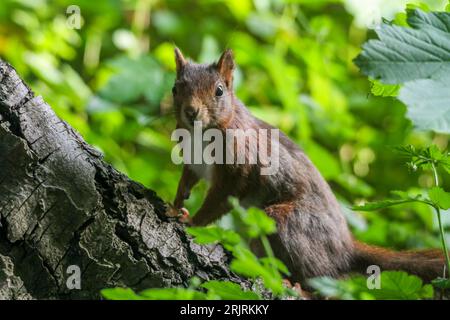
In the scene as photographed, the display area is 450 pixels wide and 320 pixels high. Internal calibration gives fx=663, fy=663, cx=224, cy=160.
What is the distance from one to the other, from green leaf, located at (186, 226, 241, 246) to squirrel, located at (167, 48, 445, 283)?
112cm

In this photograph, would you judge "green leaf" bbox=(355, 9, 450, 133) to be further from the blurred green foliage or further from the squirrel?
the blurred green foliage

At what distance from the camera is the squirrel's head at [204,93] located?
7.77ft

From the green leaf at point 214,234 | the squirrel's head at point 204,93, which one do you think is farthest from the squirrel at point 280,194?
the green leaf at point 214,234

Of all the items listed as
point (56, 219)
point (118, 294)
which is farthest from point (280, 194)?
point (118, 294)

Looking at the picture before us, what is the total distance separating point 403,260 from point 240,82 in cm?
160

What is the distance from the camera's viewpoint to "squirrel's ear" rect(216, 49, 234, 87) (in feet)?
8.15

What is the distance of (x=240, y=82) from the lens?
3525mm

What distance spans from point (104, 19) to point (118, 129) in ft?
3.19

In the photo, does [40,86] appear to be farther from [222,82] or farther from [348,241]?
[348,241]

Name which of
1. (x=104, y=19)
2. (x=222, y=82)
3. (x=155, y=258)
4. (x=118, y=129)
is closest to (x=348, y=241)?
(x=222, y=82)

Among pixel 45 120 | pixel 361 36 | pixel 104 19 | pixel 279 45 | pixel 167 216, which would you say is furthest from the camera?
pixel 361 36

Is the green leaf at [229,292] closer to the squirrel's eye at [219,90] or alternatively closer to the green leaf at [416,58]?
the green leaf at [416,58]

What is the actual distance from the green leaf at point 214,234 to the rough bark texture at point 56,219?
0.48 meters

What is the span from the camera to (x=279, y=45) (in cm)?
409
